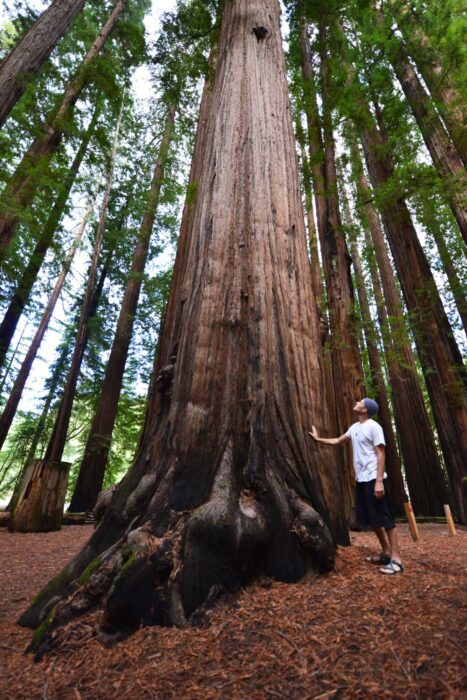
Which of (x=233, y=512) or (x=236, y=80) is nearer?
(x=233, y=512)

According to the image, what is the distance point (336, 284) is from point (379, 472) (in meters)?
4.54

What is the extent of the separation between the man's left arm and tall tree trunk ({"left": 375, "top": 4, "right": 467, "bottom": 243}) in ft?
16.5

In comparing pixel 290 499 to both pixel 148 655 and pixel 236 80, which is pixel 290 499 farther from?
pixel 236 80

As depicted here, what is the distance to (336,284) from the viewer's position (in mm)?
6785

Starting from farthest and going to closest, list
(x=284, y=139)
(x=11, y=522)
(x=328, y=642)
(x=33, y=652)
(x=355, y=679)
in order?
(x=11, y=522) < (x=284, y=139) < (x=33, y=652) < (x=328, y=642) < (x=355, y=679)

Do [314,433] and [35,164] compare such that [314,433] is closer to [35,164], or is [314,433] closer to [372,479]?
[372,479]

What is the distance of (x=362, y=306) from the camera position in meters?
14.0

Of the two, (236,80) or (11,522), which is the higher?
(236,80)

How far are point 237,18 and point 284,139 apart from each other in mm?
2156

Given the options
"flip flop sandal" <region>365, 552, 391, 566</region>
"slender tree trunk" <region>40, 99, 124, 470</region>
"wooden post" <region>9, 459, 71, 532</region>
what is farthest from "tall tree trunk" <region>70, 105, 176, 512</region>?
"flip flop sandal" <region>365, 552, 391, 566</region>

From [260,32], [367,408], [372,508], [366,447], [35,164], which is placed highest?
[35,164]

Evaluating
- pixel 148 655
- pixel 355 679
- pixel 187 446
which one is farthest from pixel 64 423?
pixel 355 679

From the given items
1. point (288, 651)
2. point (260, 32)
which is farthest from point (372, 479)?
point (260, 32)

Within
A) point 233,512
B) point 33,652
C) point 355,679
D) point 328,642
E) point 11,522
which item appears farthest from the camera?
point 11,522
